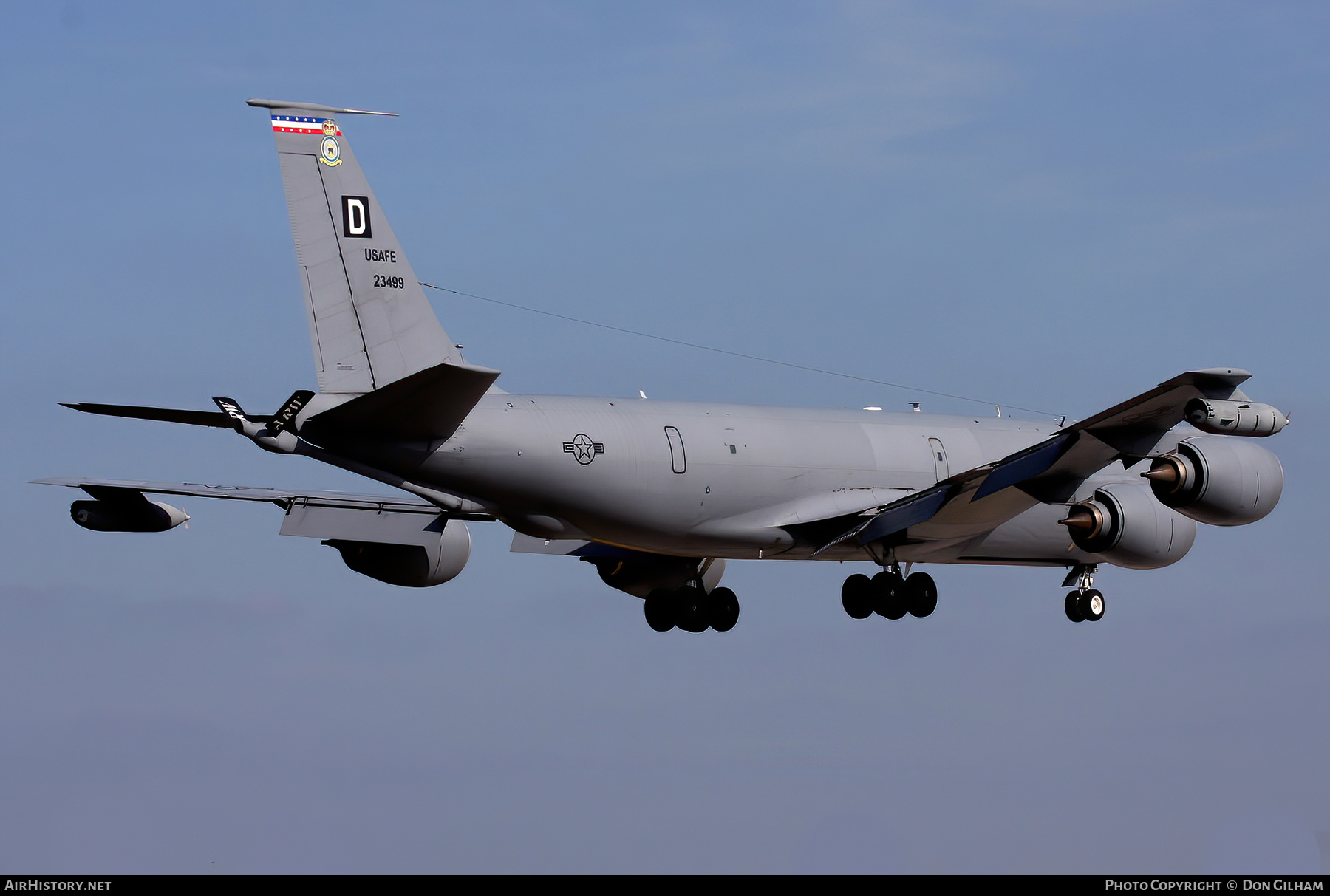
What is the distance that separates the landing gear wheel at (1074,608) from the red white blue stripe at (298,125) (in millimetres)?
17567

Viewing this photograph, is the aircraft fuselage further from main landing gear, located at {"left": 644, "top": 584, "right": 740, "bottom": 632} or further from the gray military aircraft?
main landing gear, located at {"left": 644, "top": 584, "right": 740, "bottom": 632}

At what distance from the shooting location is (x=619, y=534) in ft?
92.1

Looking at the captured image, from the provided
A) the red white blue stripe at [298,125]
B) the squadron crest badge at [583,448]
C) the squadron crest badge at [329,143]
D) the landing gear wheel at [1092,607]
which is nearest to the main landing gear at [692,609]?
the squadron crest badge at [583,448]

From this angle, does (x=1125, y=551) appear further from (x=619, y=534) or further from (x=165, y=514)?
(x=165, y=514)

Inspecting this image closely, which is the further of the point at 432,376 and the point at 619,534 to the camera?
the point at 619,534

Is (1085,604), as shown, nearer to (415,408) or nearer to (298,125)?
(415,408)

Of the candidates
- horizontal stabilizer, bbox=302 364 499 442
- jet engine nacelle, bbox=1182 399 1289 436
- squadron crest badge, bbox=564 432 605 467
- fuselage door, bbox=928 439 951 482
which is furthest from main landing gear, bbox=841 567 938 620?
horizontal stabilizer, bbox=302 364 499 442

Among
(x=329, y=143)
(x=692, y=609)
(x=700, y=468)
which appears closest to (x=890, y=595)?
(x=692, y=609)

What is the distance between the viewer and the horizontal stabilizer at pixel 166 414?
79.6 feet

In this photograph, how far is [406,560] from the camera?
33.5 metres

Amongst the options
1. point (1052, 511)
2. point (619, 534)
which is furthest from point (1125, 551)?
point (619, 534)

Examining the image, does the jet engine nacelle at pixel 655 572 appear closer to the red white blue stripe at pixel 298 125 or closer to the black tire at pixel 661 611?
the black tire at pixel 661 611

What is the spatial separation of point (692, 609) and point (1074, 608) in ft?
26.0
